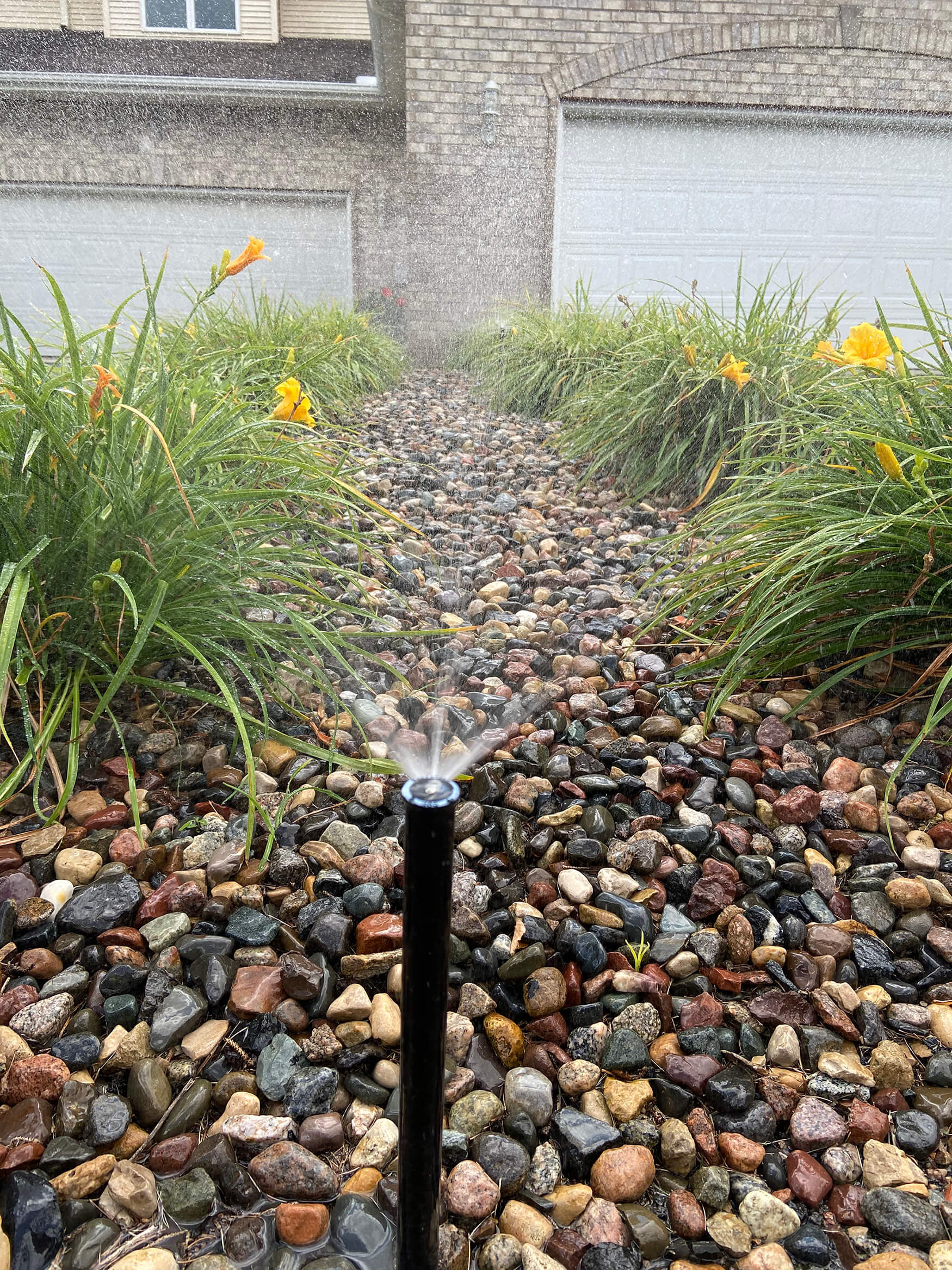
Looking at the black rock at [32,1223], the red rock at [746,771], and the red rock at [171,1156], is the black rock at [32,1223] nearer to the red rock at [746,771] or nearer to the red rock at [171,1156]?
the red rock at [171,1156]

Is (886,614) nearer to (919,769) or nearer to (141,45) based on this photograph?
(919,769)

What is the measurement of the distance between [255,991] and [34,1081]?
239 mm

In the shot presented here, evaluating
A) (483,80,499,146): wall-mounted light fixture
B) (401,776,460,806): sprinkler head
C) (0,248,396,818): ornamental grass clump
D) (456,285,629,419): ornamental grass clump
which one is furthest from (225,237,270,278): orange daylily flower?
(483,80,499,146): wall-mounted light fixture

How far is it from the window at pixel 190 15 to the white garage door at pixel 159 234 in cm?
302

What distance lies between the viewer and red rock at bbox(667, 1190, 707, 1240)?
79 cm

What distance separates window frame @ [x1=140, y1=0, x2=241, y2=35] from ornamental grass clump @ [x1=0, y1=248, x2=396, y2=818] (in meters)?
11.3

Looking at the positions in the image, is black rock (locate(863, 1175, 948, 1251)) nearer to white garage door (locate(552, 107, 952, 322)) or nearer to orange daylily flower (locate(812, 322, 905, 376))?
orange daylily flower (locate(812, 322, 905, 376))

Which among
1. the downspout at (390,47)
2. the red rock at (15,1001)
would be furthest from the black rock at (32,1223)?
the downspout at (390,47)

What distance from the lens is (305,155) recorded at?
8.47 metres

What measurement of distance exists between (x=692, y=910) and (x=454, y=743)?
1.66 ft

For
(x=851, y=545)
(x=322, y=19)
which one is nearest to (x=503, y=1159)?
(x=851, y=545)

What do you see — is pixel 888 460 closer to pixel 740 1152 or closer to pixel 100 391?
pixel 740 1152

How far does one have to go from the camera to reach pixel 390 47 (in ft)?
24.0

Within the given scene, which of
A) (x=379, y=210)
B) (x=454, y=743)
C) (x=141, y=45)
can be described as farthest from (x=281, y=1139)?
(x=141, y=45)
